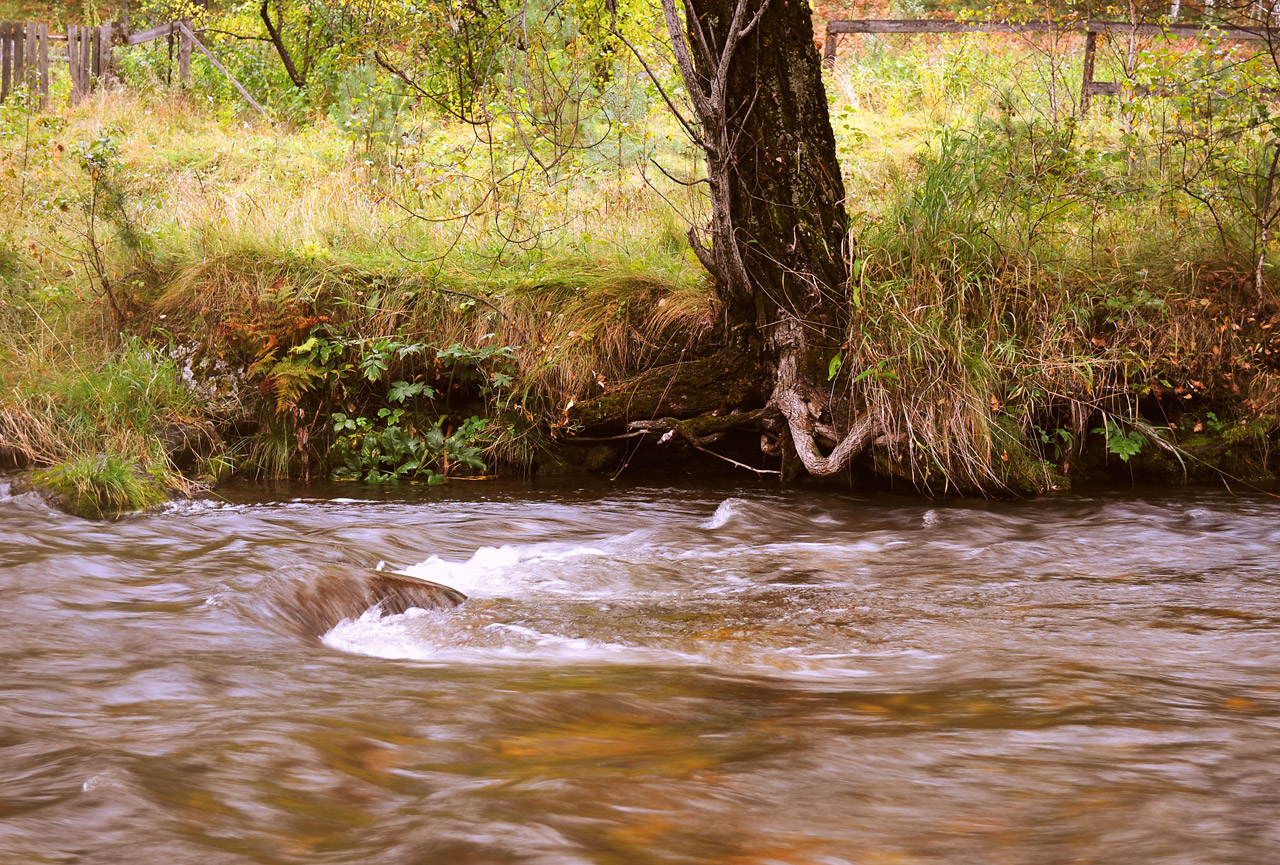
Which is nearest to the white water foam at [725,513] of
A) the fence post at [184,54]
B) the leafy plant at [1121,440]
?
the leafy plant at [1121,440]

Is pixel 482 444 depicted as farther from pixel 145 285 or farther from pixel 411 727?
pixel 411 727

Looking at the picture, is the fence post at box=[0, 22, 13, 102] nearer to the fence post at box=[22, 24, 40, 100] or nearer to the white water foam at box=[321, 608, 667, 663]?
the fence post at box=[22, 24, 40, 100]

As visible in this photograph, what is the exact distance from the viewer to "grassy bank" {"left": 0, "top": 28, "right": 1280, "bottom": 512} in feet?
19.8

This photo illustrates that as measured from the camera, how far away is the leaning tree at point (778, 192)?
5773 mm

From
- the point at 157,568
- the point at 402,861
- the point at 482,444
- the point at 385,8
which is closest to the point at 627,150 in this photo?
the point at 385,8

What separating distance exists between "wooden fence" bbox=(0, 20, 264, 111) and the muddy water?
1246 cm

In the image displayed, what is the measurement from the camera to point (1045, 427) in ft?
21.4

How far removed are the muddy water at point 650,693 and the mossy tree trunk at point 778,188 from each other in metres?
1.01

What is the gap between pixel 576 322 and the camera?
6.95 m

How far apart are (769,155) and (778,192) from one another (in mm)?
217

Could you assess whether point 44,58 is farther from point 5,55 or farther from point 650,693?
point 650,693

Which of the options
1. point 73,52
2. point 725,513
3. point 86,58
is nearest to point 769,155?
point 725,513

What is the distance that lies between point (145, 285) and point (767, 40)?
16.7 feet

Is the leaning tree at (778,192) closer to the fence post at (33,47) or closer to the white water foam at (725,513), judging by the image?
the white water foam at (725,513)
